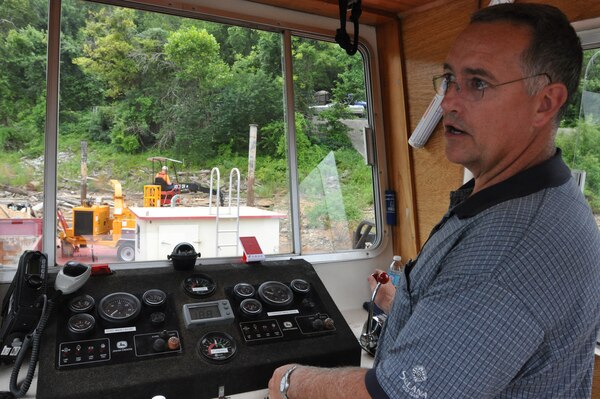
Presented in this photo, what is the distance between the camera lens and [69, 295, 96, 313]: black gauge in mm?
1604

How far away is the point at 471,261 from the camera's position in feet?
2.76

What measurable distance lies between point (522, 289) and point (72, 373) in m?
1.25

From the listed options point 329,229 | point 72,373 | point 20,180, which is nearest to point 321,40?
point 329,229

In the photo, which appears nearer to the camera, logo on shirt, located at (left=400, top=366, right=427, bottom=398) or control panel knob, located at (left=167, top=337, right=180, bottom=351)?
logo on shirt, located at (left=400, top=366, right=427, bottom=398)

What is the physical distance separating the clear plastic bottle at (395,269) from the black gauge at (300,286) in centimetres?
55

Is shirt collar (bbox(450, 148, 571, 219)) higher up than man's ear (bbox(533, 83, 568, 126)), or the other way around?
man's ear (bbox(533, 83, 568, 126))

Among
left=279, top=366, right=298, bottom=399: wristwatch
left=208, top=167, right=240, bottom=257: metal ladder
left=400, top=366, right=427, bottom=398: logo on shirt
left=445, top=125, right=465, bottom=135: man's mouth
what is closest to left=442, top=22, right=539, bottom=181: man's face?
left=445, top=125, right=465, bottom=135: man's mouth

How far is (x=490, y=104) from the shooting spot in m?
0.98

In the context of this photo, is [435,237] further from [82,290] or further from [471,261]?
[82,290]

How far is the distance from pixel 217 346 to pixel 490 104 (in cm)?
114

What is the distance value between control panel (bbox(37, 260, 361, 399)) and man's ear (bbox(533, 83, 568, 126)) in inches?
42.6

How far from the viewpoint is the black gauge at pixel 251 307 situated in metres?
1.77

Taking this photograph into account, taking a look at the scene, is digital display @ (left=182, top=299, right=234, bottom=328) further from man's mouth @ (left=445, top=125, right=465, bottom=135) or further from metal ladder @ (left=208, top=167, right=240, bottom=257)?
man's mouth @ (left=445, top=125, right=465, bottom=135)

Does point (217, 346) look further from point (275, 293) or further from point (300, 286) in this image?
point (300, 286)
